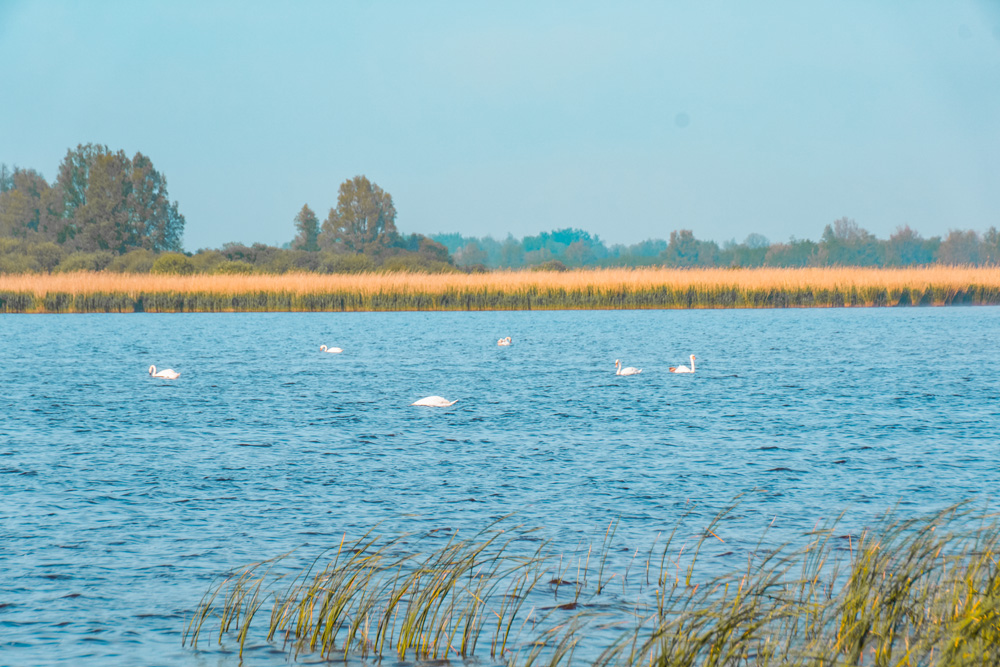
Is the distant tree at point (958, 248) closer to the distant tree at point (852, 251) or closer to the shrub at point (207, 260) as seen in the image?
the distant tree at point (852, 251)

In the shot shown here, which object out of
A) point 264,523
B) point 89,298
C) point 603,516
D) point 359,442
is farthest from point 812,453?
point 89,298

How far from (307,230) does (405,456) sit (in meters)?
92.3

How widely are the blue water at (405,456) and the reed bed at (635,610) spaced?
438mm

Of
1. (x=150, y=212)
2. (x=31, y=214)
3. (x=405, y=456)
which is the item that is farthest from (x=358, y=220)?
(x=405, y=456)

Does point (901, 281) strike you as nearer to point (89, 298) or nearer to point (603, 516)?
point (89, 298)

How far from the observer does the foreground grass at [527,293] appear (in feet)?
152

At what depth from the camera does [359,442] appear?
13648 mm

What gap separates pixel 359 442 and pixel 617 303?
1329 inches

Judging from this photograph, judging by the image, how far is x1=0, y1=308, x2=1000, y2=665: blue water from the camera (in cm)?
784

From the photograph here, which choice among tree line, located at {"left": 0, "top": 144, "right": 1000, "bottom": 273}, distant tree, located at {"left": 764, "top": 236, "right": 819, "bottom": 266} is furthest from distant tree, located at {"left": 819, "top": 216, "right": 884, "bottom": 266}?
tree line, located at {"left": 0, "top": 144, "right": 1000, "bottom": 273}

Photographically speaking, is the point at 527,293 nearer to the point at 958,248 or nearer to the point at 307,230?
the point at 307,230

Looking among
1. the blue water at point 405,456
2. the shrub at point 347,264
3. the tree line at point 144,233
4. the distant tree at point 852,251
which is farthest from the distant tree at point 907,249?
the blue water at point 405,456

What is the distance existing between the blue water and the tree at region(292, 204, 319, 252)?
245 feet

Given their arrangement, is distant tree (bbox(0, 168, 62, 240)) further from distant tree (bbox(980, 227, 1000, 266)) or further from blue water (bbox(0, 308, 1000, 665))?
distant tree (bbox(980, 227, 1000, 266))
